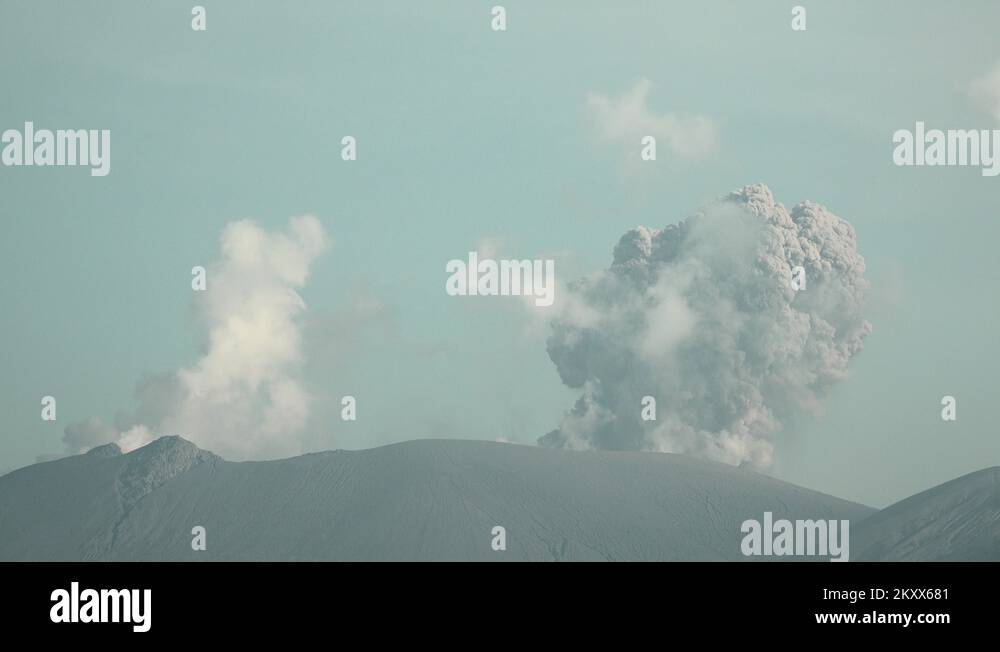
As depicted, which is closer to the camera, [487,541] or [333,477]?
[487,541]

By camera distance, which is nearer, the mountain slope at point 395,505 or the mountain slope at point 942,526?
the mountain slope at point 942,526

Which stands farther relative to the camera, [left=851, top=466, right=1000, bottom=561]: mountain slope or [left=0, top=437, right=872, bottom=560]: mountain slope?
[left=0, top=437, right=872, bottom=560]: mountain slope
